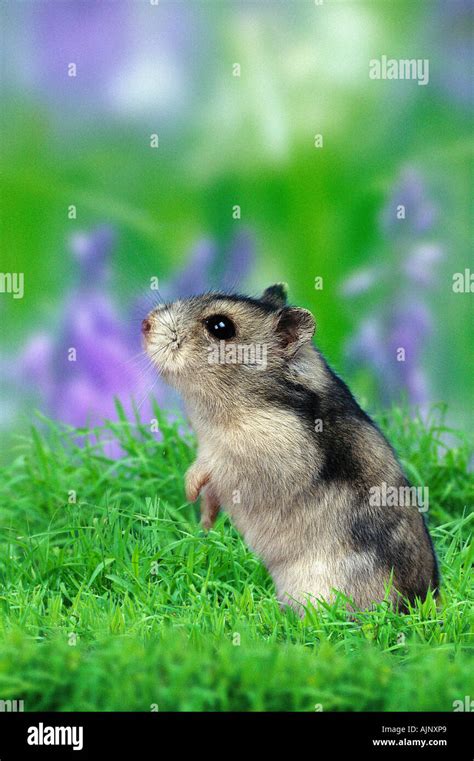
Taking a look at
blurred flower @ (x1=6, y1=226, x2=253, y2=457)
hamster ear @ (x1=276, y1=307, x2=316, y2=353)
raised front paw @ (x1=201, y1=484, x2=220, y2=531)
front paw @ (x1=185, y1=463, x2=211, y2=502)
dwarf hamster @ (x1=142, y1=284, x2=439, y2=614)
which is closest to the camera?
dwarf hamster @ (x1=142, y1=284, x2=439, y2=614)

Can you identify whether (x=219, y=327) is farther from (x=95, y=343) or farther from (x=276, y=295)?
(x=95, y=343)

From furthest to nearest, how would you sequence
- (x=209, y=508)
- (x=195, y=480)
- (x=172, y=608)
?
(x=209, y=508), (x=195, y=480), (x=172, y=608)

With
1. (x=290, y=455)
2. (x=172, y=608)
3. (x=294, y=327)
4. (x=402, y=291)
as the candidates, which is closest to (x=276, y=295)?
(x=294, y=327)

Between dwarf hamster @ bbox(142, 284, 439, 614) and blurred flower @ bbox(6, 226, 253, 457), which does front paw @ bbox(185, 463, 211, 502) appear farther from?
blurred flower @ bbox(6, 226, 253, 457)

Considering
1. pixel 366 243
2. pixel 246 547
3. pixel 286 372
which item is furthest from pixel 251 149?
pixel 246 547

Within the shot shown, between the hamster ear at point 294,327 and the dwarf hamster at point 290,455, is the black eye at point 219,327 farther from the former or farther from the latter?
the hamster ear at point 294,327

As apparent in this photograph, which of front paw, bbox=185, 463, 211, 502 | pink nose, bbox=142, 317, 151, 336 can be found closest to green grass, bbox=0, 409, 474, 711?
front paw, bbox=185, 463, 211, 502
